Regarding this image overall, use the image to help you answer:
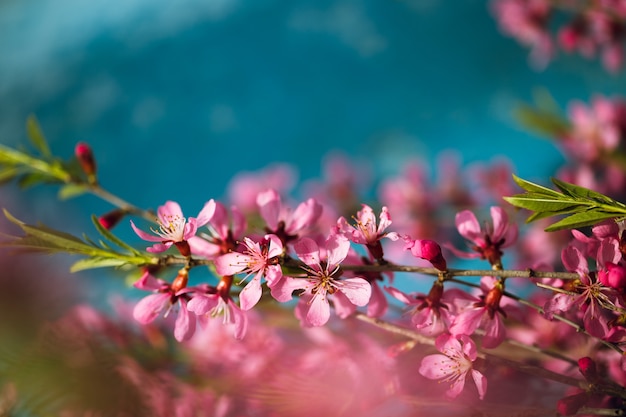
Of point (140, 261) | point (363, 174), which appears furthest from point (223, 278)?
point (363, 174)

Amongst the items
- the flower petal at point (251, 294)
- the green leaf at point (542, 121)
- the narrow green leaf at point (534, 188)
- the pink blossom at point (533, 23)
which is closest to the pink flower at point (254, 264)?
the flower petal at point (251, 294)

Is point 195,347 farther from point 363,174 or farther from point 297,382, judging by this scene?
point 363,174

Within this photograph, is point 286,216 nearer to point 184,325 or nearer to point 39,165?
point 184,325

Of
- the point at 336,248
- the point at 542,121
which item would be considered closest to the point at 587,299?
the point at 336,248

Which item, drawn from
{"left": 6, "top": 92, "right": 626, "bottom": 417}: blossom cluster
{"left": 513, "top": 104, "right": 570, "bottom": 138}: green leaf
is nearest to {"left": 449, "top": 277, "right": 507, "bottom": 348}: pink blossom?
{"left": 6, "top": 92, "right": 626, "bottom": 417}: blossom cluster

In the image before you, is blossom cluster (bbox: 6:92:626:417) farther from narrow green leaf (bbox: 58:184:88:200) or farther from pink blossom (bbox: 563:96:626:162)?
pink blossom (bbox: 563:96:626:162)
